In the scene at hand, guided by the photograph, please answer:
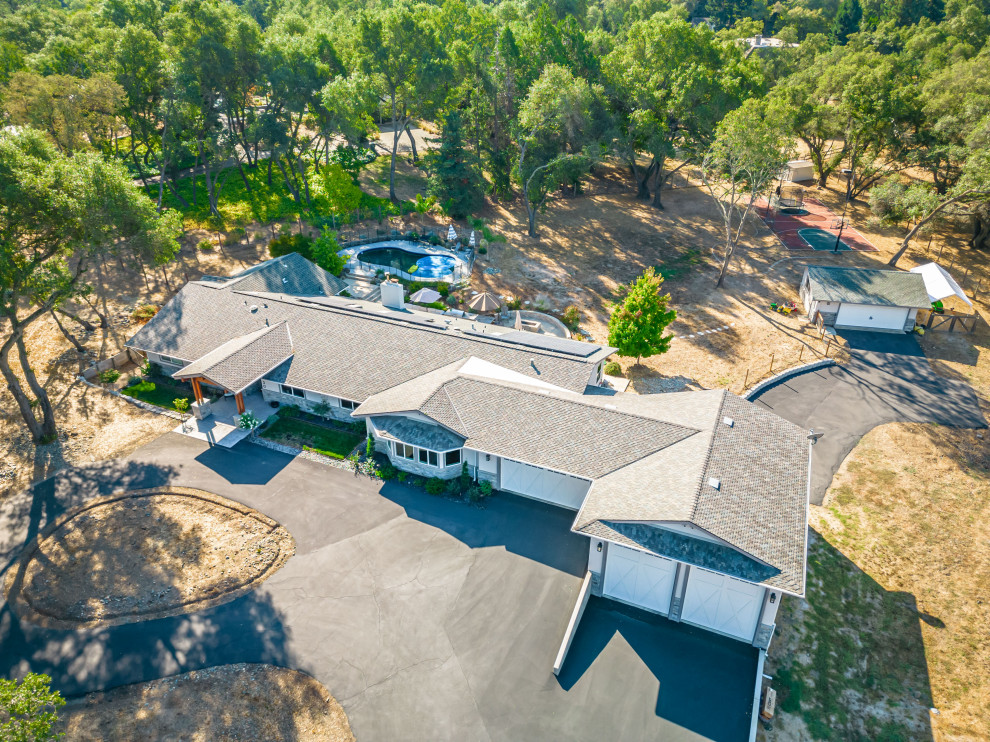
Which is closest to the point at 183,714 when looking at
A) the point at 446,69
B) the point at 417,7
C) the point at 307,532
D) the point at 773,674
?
the point at 307,532

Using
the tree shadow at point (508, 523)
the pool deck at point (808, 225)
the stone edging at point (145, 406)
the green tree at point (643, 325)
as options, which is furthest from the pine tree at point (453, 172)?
the tree shadow at point (508, 523)

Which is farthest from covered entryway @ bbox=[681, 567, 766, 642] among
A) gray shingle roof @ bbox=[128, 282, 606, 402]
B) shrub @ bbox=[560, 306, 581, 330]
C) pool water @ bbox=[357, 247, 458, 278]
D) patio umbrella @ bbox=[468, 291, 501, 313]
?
pool water @ bbox=[357, 247, 458, 278]

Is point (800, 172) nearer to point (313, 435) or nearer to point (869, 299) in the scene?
point (869, 299)

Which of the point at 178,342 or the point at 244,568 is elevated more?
the point at 178,342

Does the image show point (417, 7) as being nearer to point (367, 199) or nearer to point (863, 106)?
point (367, 199)

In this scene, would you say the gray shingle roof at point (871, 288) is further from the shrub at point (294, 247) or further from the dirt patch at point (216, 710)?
the dirt patch at point (216, 710)

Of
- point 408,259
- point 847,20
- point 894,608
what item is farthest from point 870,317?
point 847,20

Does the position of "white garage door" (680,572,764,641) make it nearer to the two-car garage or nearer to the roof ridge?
the two-car garage

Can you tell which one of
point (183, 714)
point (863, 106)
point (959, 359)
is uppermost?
Answer: point (863, 106)
